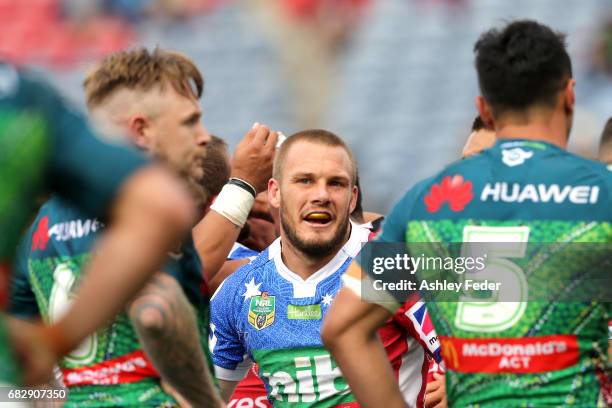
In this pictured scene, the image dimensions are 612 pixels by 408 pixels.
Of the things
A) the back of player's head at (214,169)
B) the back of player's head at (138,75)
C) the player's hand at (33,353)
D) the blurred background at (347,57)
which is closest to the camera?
the player's hand at (33,353)

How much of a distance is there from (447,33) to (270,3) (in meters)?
2.96

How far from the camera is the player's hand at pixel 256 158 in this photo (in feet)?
19.1

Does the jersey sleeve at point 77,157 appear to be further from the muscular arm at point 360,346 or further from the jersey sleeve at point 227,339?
the jersey sleeve at point 227,339

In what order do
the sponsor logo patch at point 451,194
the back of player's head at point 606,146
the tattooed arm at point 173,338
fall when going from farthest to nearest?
the back of player's head at point 606,146
the sponsor logo patch at point 451,194
the tattooed arm at point 173,338

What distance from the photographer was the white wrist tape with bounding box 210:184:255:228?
218 inches

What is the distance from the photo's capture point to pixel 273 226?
7520 mm

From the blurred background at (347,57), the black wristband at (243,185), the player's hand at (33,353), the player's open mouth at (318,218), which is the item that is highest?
the blurred background at (347,57)

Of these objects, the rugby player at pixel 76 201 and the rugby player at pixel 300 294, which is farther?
the rugby player at pixel 300 294

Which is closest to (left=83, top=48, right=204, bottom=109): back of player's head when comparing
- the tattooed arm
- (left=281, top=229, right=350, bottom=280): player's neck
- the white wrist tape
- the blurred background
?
the tattooed arm

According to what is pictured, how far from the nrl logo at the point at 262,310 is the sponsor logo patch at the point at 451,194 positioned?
1.98m

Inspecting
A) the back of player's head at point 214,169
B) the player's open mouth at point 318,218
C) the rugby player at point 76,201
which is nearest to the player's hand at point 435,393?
the player's open mouth at point 318,218

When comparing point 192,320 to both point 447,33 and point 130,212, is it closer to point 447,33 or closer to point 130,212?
point 130,212

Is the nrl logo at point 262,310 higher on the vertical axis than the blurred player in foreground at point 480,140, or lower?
lower

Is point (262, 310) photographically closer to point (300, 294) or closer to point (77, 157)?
point (300, 294)
